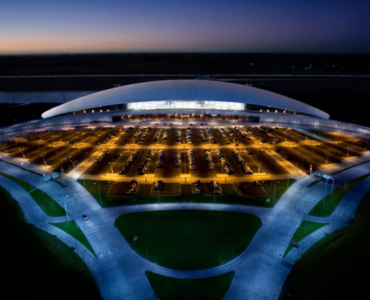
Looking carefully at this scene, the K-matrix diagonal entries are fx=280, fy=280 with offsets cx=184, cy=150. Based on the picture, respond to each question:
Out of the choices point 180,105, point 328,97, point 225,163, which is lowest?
point 225,163

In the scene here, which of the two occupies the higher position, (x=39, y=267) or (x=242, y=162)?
(x=242, y=162)

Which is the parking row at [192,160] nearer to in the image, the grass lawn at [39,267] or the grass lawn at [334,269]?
the grass lawn at [334,269]

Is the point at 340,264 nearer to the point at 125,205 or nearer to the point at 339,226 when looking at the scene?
the point at 339,226

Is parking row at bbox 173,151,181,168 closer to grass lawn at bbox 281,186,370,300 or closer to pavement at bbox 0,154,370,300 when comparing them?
pavement at bbox 0,154,370,300

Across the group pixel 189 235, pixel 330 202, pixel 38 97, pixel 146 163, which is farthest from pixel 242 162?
pixel 38 97

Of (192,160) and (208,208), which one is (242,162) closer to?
(192,160)

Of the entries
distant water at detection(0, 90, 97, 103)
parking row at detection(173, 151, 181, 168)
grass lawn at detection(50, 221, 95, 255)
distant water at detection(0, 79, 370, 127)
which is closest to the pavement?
grass lawn at detection(50, 221, 95, 255)

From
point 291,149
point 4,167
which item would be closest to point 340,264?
point 291,149

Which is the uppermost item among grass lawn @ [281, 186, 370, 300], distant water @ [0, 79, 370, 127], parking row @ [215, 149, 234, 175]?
distant water @ [0, 79, 370, 127]
